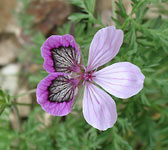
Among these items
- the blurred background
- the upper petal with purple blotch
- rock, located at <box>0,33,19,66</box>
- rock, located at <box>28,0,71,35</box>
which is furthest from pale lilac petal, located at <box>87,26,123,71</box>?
rock, located at <box>0,33,19,66</box>

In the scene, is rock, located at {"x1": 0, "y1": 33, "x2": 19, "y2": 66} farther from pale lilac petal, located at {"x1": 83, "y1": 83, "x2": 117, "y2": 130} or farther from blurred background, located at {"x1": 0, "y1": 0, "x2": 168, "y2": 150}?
pale lilac petal, located at {"x1": 83, "y1": 83, "x2": 117, "y2": 130}

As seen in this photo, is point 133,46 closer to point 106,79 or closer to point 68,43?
point 106,79

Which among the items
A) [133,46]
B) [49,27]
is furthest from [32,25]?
[133,46]

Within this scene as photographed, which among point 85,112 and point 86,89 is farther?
point 86,89

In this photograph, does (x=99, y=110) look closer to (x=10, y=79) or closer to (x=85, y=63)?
(x=85, y=63)

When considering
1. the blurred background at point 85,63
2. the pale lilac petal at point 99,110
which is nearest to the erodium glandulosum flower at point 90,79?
the pale lilac petal at point 99,110

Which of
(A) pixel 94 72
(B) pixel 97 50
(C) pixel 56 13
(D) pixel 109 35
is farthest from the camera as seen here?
(C) pixel 56 13

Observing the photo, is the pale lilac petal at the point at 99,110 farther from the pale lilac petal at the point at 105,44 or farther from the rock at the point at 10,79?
the rock at the point at 10,79
